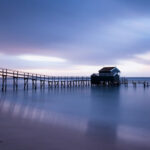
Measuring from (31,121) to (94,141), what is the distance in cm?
427

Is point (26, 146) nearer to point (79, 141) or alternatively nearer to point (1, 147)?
point (1, 147)

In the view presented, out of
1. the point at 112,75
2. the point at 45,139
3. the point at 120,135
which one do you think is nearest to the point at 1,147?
Result: the point at 45,139

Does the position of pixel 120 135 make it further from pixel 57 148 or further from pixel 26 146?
pixel 26 146

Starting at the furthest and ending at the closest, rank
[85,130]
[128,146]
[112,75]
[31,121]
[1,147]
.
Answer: [112,75] → [31,121] → [85,130] → [128,146] → [1,147]

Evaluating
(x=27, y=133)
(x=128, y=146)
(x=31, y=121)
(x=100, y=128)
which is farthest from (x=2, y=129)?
(x=128, y=146)

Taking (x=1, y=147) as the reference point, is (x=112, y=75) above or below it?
above

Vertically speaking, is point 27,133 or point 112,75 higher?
point 112,75

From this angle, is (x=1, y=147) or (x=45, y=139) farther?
(x=45, y=139)

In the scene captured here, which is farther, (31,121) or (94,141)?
(31,121)

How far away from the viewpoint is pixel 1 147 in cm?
721

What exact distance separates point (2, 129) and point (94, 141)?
386 centimetres

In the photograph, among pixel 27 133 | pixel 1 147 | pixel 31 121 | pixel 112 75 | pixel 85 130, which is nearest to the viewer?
pixel 1 147

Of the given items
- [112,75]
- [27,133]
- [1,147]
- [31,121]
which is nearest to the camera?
[1,147]

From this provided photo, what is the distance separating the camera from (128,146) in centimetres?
784
